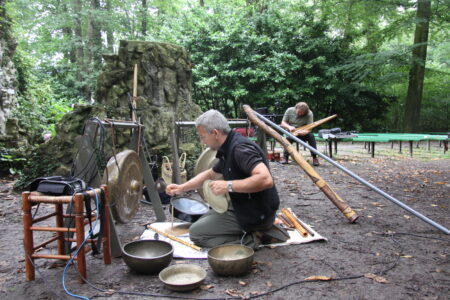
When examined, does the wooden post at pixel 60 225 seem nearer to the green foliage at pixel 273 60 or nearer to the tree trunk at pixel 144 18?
the green foliage at pixel 273 60

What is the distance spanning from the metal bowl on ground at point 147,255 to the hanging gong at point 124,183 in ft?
1.74

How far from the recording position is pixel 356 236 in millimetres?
3902

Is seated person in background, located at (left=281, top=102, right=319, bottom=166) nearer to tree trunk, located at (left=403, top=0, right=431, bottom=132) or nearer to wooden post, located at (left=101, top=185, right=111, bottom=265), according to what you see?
wooden post, located at (left=101, top=185, right=111, bottom=265)

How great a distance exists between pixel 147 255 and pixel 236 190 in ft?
3.38

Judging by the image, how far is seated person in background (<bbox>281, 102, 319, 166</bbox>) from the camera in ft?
28.1

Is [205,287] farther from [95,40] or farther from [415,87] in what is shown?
[95,40]

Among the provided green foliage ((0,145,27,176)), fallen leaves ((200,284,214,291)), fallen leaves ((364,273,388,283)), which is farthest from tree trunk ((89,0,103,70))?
fallen leaves ((364,273,388,283))

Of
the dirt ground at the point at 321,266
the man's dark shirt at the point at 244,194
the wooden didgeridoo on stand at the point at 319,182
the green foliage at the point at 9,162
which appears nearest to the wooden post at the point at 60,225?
the dirt ground at the point at 321,266

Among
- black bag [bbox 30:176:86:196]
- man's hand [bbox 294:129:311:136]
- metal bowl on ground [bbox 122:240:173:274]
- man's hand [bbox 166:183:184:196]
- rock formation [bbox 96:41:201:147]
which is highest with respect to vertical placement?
rock formation [bbox 96:41:201:147]

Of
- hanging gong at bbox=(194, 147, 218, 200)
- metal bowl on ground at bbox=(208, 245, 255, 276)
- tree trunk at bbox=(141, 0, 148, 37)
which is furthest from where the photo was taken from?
tree trunk at bbox=(141, 0, 148, 37)

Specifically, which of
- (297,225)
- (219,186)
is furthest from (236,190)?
(297,225)

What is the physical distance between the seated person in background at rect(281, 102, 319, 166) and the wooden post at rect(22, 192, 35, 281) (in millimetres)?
6489

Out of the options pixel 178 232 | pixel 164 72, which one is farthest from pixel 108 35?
pixel 178 232

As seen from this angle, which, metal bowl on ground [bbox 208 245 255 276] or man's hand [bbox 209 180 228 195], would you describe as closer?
metal bowl on ground [bbox 208 245 255 276]
